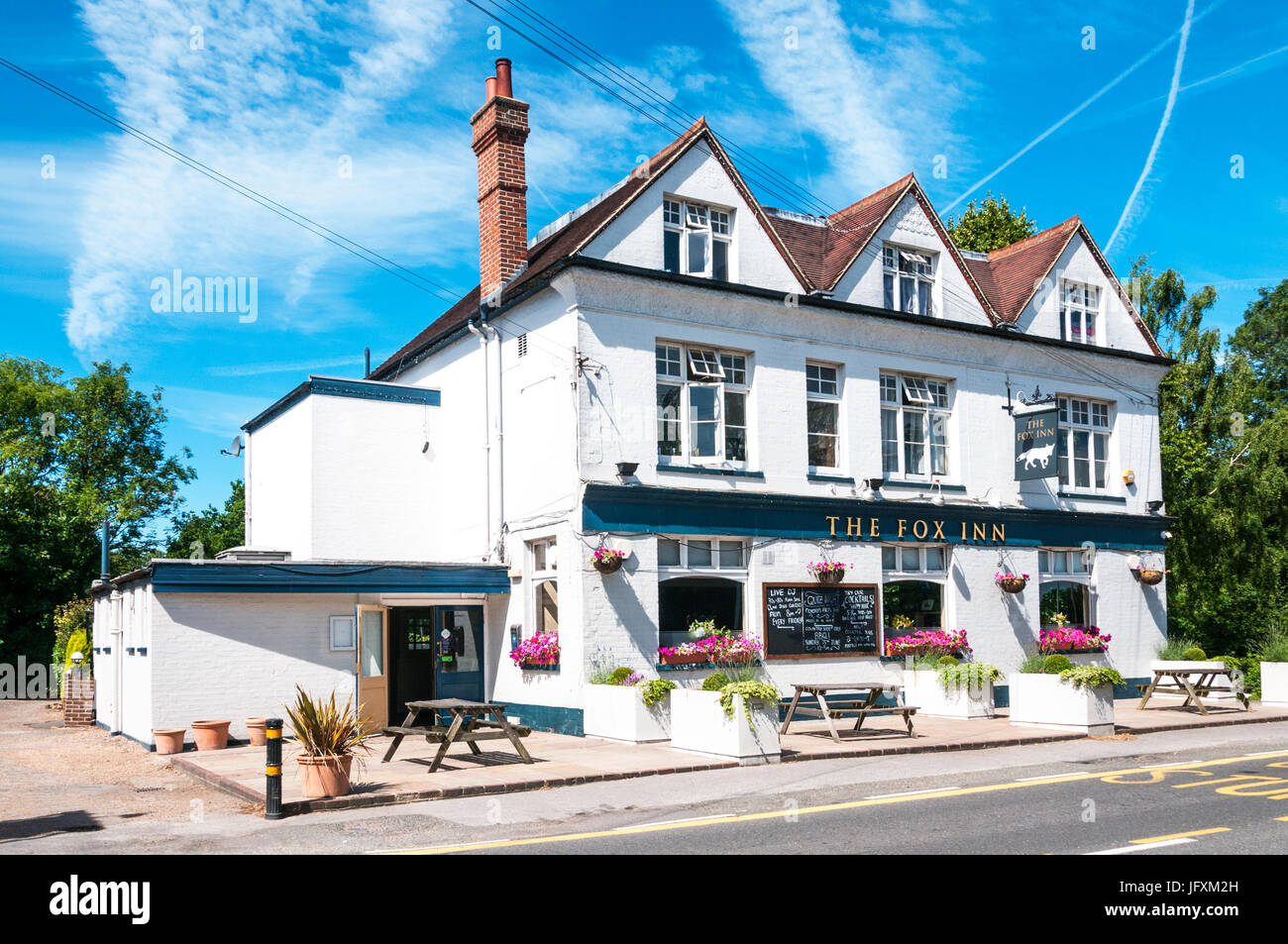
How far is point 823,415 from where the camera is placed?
21859 millimetres

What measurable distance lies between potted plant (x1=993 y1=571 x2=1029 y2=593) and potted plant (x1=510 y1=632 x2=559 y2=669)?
32.5 feet

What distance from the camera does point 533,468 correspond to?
65.4 feet

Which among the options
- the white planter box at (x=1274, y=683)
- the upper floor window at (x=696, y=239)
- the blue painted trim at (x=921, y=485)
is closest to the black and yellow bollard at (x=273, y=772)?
the upper floor window at (x=696, y=239)

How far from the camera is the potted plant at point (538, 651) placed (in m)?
18.9

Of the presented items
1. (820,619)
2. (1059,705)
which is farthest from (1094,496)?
(820,619)

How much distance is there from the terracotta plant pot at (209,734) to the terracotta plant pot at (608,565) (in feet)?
21.2

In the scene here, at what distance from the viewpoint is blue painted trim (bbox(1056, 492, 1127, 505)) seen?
25.2 m

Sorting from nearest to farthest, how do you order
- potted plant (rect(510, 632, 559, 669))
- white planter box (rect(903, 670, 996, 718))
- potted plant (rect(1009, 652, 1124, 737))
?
potted plant (rect(1009, 652, 1124, 737)) → potted plant (rect(510, 632, 559, 669)) → white planter box (rect(903, 670, 996, 718))

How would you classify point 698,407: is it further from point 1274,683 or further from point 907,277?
point 1274,683

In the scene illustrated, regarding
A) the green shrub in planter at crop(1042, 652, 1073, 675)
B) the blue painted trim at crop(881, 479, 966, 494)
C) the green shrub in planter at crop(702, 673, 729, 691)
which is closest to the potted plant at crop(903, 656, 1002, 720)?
the green shrub in planter at crop(1042, 652, 1073, 675)

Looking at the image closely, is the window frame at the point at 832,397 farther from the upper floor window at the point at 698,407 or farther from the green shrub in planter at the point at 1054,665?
the green shrub in planter at the point at 1054,665

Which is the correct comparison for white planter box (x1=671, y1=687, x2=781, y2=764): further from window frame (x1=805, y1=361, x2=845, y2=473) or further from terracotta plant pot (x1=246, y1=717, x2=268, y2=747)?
window frame (x1=805, y1=361, x2=845, y2=473)
